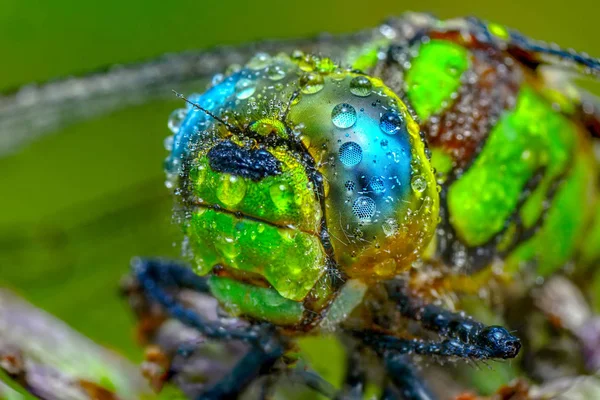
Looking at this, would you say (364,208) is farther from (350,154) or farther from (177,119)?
(177,119)

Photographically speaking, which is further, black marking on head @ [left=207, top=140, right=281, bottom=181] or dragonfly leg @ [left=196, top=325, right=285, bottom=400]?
dragonfly leg @ [left=196, top=325, right=285, bottom=400]

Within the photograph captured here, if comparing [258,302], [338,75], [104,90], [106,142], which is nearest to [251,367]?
[258,302]

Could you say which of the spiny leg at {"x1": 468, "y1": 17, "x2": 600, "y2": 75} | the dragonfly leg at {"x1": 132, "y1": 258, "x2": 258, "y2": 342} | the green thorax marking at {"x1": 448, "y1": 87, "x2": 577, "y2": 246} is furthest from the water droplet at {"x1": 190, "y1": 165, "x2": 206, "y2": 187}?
the spiny leg at {"x1": 468, "y1": 17, "x2": 600, "y2": 75}

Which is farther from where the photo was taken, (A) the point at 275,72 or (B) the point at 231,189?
(A) the point at 275,72

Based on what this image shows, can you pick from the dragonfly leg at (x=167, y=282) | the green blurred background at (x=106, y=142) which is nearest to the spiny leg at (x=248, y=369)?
the dragonfly leg at (x=167, y=282)

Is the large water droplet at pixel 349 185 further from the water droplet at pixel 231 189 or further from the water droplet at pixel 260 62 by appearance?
the water droplet at pixel 260 62

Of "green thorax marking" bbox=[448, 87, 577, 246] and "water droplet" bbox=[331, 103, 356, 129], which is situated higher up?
"green thorax marking" bbox=[448, 87, 577, 246]

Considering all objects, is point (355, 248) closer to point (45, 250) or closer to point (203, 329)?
point (203, 329)

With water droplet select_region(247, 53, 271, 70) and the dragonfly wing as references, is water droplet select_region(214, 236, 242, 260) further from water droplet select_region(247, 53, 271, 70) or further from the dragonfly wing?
the dragonfly wing
